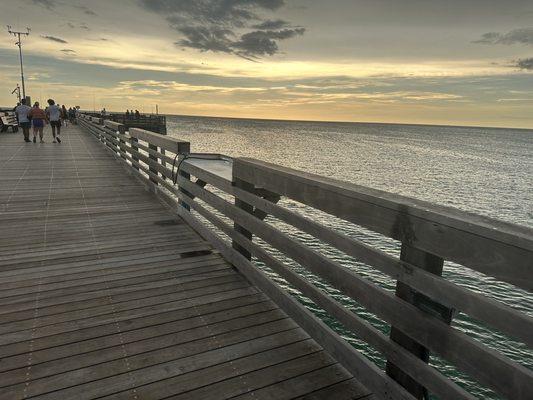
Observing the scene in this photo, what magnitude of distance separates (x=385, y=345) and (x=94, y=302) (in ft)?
9.79

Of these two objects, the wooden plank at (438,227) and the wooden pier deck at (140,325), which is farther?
the wooden pier deck at (140,325)

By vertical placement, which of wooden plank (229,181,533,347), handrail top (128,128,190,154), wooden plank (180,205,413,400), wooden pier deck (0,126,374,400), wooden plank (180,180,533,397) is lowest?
wooden pier deck (0,126,374,400)

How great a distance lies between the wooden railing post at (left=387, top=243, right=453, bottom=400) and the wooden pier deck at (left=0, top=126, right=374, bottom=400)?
1.31ft

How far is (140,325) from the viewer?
3.60 meters

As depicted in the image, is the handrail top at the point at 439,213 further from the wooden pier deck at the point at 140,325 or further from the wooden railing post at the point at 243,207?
the wooden pier deck at the point at 140,325

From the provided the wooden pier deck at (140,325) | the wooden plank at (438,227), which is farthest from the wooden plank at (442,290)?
the wooden pier deck at (140,325)

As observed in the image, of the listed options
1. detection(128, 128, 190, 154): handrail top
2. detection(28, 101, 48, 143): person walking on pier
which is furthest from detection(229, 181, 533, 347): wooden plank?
detection(28, 101, 48, 143): person walking on pier

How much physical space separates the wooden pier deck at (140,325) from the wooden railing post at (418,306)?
15.7 inches

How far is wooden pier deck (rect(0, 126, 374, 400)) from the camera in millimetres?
2836

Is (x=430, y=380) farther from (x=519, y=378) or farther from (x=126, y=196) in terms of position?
(x=126, y=196)

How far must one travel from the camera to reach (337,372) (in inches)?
118

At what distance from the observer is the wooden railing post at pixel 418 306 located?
223 centimetres

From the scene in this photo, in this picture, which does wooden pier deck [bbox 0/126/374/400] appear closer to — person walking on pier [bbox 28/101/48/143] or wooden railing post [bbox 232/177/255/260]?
wooden railing post [bbox 232/177/255/260]

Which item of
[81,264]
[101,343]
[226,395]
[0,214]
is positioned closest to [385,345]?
[226,395]
